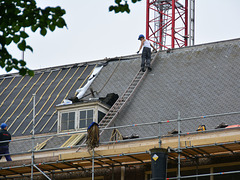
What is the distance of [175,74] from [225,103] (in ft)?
11.4

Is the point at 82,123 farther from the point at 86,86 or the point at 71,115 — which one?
the point at 86,86

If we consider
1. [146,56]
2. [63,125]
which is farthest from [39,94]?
[146,56]

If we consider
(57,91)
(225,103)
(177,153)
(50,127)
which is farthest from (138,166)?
(57,91)

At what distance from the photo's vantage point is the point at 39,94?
31.7 metres

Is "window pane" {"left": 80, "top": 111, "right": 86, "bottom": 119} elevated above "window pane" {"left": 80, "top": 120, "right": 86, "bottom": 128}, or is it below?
above

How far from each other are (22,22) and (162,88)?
13711mm

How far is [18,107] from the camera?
31266 millimetres

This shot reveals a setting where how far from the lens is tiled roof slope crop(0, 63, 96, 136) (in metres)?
29.4

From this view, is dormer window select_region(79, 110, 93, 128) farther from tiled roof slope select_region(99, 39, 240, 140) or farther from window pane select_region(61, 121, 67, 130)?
tiled roof slope select_region(99, 39, 240, 140)

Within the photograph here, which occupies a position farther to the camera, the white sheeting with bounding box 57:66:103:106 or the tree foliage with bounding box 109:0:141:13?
the white sheeting with bounding box 57:66:103:106

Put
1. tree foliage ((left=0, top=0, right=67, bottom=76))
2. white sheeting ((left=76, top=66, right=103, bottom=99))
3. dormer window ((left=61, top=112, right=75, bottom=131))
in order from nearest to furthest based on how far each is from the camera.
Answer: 1. tree foliage ((left=0, top=0, right=67, bottom=76))
2. dormer window ((left=61, top=112, right=75, bottom=131))
3. white sheeting ((left=76, top=66, right=103, bottom=99))

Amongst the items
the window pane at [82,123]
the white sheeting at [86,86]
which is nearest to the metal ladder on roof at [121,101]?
the window pane at [82,123]

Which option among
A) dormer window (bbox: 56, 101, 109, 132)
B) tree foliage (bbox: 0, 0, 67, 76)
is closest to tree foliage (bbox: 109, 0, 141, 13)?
tree foliage (bbox: 0, 0, 67, 76)

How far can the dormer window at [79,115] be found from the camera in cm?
2719
